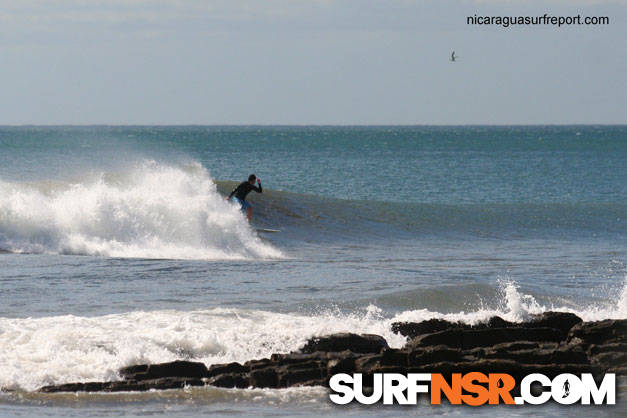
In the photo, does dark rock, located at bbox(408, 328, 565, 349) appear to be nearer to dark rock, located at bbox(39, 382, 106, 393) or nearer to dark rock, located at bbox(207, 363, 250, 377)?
dark rock, located at bbox(207, 363, 250, 377)

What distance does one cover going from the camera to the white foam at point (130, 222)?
24.2 metres

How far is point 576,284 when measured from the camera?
18.8m

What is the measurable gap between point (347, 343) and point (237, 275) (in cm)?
754

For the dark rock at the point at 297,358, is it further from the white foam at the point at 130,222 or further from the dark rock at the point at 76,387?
the white foam at the point at 130,222

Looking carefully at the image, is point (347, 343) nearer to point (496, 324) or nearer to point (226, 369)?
point (226, 369)

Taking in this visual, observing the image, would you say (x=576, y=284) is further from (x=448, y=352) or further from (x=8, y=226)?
(x=8, y=226)

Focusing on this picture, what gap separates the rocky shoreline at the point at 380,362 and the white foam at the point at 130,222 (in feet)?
39.9

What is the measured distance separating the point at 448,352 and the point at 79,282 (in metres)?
8.26

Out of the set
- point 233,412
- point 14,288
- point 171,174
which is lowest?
point 233,412

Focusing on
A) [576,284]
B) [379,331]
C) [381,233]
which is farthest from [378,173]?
[379,331]

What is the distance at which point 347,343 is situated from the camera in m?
12.0

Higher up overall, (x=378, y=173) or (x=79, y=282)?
(x=378, y=173)

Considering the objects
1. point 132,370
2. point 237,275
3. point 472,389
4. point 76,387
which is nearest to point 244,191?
point 237,275

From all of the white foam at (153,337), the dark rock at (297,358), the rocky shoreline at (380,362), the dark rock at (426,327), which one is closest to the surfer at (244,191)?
the white foam at (153,337)
